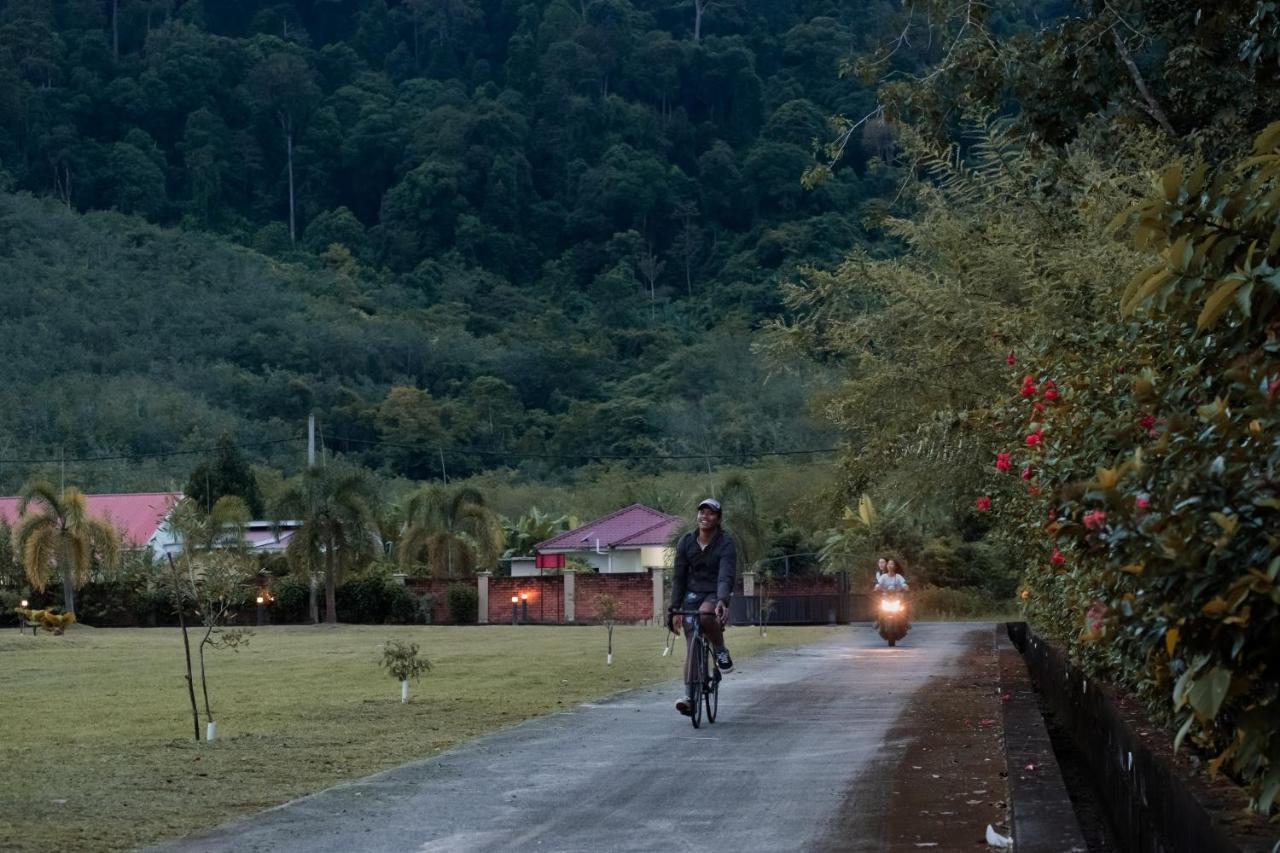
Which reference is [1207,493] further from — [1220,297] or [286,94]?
[286,94]

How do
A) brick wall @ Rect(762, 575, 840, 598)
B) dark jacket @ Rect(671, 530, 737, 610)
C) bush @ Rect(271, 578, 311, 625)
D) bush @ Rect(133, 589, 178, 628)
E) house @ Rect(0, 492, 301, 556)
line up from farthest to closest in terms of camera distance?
house @ Rect(0, 492, 301, 556) < bush @ Rect(133, 589, 178, 628) < bush @ Rect(271, 578, 311, 625) < brick wall @ Rect(762, 575, 840, 598) < dark jacket @ Rect(671, 530, 737, 610)

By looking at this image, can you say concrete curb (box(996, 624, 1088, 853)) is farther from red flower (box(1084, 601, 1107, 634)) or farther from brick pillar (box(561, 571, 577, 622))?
brick pillar (box(561, 571, 577, 622))

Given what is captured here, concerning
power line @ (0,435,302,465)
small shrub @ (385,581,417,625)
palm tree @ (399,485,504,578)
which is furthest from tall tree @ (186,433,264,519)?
power line @ (0,435,302,465)

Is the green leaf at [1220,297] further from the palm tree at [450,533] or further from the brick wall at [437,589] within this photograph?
the palm tree at [450,533]

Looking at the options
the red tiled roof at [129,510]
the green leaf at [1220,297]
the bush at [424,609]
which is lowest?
the bush at [424,609]

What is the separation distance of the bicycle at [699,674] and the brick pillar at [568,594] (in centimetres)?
4465

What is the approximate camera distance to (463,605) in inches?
A: 2336

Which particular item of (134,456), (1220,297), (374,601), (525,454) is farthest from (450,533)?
(1220,297)

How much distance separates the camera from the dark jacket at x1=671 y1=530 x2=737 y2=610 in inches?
562

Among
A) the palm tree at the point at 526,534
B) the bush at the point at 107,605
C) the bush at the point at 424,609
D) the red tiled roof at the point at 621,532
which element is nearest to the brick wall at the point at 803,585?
the bush at the point at 424,609

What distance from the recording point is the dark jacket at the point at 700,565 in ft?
46.8

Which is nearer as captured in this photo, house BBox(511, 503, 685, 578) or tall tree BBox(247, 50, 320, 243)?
house BBox(511, 503, 685, 578)

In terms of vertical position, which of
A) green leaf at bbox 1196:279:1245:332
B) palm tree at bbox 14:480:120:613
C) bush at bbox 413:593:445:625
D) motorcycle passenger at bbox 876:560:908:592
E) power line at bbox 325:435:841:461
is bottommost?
bush at bbox 413:593:445:625

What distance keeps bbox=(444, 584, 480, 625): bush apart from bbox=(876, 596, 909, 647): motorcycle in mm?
29718
